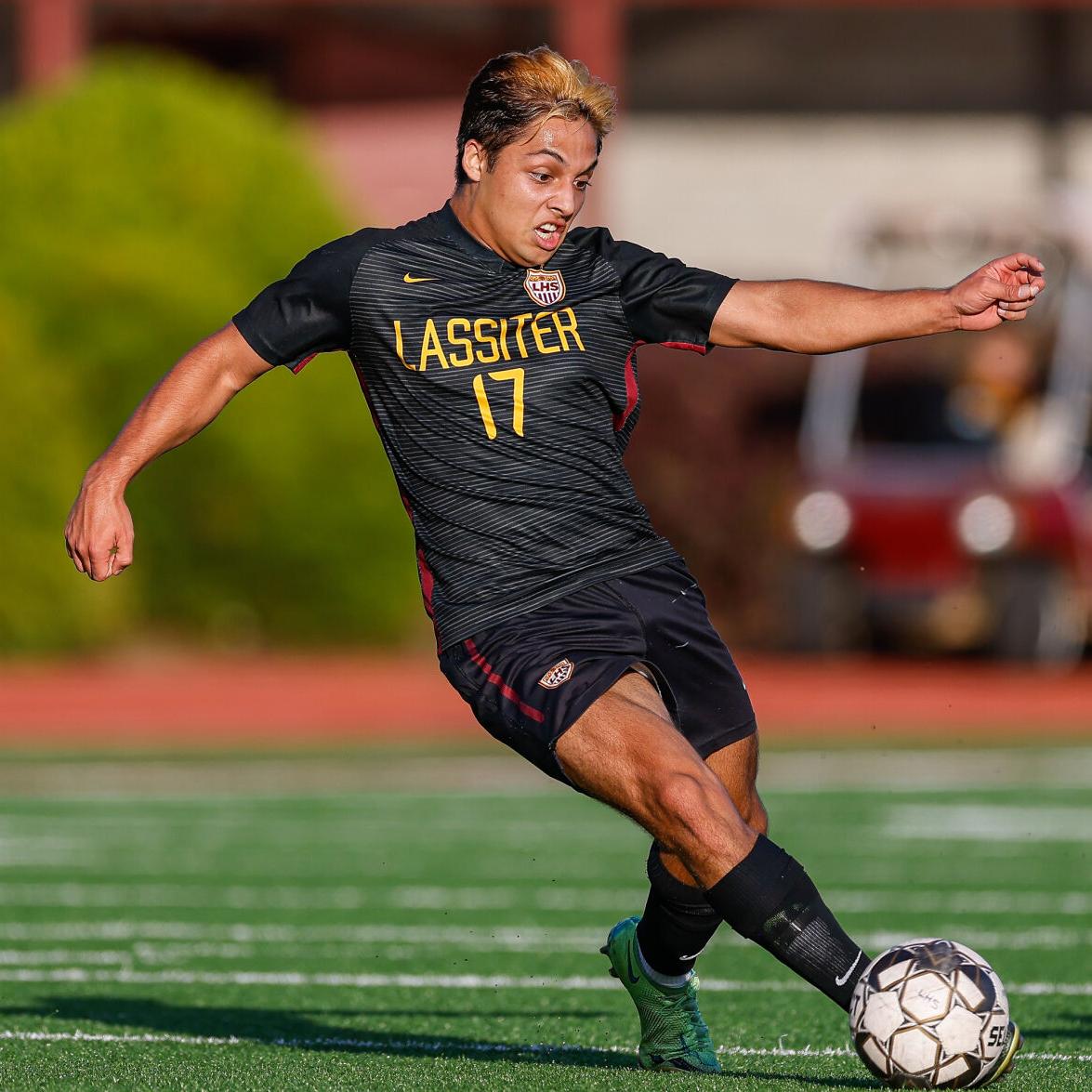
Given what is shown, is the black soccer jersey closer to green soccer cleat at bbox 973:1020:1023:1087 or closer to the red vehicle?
green soccer cleat at bbox 973:1020:1023:1087

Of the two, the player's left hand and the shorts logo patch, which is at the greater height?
the player's left hand

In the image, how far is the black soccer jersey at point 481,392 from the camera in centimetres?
576

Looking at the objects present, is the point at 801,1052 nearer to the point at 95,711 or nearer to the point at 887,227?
the point at 95,711

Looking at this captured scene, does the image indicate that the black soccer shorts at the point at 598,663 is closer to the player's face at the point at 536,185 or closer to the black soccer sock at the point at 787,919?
the black soccer sock at the point at 787,919

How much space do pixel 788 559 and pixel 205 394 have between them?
15844 mm

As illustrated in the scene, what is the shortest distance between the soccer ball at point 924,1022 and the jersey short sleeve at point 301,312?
189 centimetres

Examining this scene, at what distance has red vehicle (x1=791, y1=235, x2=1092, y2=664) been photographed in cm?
2012

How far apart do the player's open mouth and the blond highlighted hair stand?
196mm

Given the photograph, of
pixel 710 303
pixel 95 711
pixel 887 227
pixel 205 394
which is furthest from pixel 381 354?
pixel 887 227

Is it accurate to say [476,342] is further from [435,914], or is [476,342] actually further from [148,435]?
[435,914]

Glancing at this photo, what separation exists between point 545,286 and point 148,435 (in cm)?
97

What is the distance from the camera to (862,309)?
586 centimetres

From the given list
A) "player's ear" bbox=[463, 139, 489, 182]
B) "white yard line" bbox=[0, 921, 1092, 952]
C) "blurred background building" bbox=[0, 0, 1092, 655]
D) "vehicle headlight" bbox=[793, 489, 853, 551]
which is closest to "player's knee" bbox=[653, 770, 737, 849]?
"player's ear" bbox=[463, 139, 489, 182]

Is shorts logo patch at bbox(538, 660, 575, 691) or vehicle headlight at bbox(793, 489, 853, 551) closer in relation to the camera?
shorts logo patch at bbox(538, 660, 575, 691)
